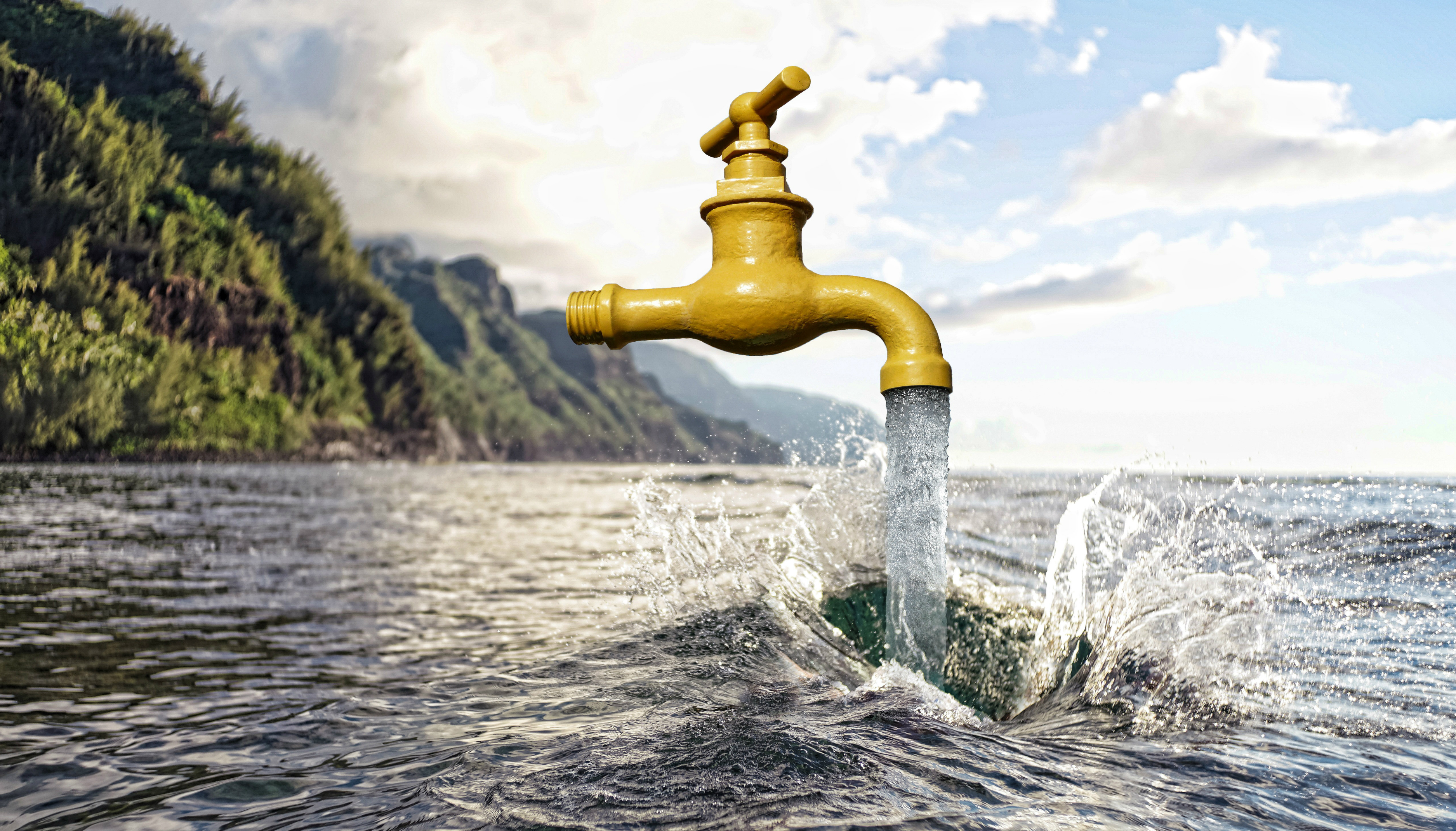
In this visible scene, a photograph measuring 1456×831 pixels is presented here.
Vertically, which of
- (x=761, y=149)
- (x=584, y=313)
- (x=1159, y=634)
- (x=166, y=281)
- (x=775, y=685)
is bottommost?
(x=775, y=685)

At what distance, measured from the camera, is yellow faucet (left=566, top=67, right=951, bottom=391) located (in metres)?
2.77

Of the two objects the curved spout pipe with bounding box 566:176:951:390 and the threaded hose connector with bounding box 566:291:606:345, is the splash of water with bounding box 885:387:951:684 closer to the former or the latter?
the curved spout pipe with bounding box 566:176:951:390

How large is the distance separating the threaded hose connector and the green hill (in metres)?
32.2

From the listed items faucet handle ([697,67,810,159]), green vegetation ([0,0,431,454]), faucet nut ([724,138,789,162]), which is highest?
green vegetation ([0,0,431,454])

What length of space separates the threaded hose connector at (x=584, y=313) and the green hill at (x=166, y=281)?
32.2m

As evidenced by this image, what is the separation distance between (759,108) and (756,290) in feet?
2.27

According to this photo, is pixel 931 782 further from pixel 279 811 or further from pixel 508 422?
pixel 508 422

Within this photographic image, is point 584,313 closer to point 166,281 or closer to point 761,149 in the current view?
point 761,149

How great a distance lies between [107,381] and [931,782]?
6548 cm

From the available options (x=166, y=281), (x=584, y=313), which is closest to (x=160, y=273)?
(x=166, y=281)

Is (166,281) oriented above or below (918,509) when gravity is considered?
above

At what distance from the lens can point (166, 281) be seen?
223ft

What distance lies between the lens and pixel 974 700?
364 cm

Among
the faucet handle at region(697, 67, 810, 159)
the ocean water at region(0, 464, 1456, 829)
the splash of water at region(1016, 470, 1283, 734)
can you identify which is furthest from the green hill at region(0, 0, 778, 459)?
the faucet handle at region(697, 67, 810, 159)
